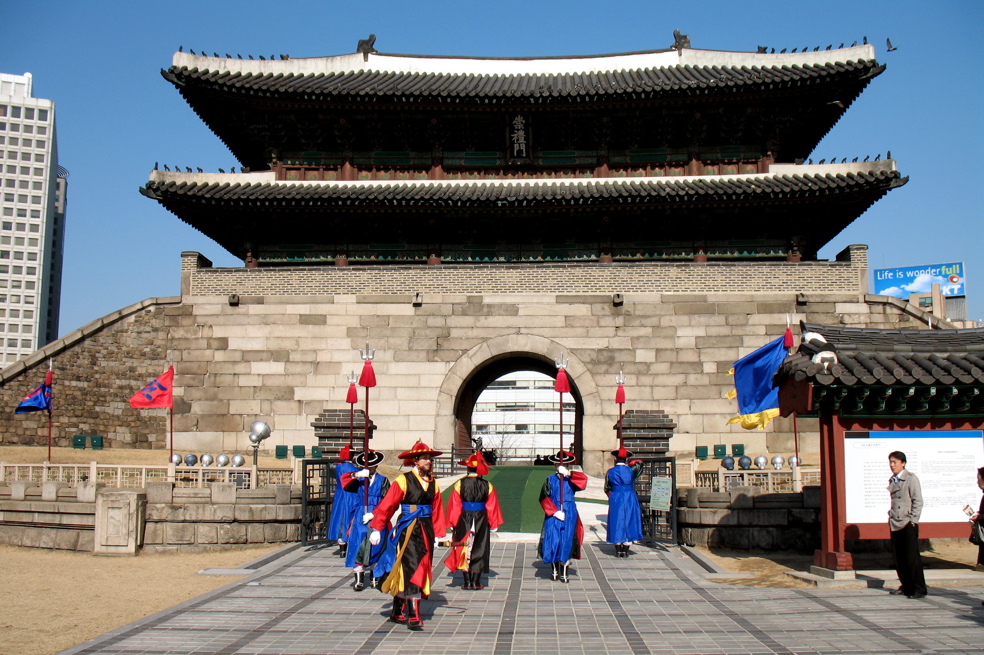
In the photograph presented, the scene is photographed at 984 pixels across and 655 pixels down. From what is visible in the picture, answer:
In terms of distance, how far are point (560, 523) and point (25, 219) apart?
283ft

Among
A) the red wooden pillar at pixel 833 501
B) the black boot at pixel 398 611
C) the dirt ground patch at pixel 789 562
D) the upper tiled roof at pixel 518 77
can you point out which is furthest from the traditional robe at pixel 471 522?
the upper tiled roof at pixel 518 77

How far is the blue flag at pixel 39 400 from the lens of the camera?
18.0 m

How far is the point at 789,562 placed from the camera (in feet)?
37.9

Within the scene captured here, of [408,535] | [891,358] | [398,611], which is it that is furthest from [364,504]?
[891,358]

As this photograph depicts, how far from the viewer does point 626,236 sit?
21.8 meters

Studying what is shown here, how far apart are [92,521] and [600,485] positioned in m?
10.4

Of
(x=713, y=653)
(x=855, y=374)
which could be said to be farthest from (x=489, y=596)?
(x=855, y=374)

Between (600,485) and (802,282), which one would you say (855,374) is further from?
(802,282)

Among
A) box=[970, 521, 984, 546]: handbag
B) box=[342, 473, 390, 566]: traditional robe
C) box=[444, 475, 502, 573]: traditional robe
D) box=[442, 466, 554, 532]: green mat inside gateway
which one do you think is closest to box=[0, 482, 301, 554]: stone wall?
box=[442, 466, 554, 532]: green mat inside gateway

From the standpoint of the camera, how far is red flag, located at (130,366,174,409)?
16281 mm

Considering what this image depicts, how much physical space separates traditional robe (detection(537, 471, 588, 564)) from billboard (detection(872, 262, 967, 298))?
54.6 m

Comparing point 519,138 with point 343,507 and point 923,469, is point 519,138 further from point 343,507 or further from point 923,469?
point 923,469

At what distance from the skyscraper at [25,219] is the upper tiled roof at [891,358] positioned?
3348 inches

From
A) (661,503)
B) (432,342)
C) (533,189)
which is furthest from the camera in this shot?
(533,189)
